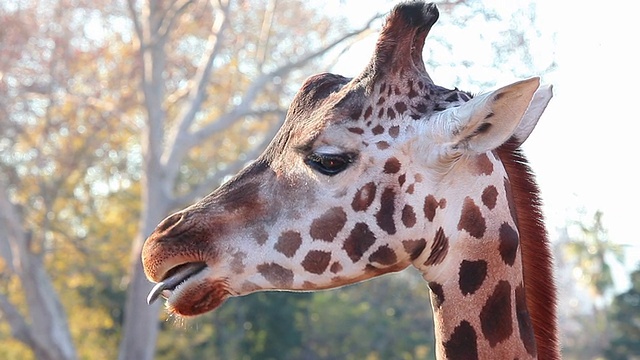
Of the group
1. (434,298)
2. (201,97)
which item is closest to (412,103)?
(434,298)

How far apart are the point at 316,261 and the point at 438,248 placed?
368mm

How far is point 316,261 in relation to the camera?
2881 mm

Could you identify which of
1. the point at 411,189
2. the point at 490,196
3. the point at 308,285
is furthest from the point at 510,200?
the point at 308,285

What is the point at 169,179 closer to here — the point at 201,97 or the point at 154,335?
the point at 201,97

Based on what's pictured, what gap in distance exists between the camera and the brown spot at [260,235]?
2902 millimetres

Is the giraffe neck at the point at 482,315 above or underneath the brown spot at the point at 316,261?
underneath

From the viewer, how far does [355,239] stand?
2.85 metres

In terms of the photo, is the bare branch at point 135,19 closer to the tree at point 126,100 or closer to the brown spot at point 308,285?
the tree at point 126,100

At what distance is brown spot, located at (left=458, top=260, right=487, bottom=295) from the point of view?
2785 millimetres

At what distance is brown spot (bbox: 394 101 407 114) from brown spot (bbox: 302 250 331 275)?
0.49 meters

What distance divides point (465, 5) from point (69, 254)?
1531cm

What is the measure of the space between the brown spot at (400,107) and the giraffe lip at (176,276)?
0.76 metres

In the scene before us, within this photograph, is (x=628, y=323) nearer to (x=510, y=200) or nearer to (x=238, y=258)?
(x=510, y=200)

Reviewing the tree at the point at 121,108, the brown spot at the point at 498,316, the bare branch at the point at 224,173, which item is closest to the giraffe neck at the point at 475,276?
the brown spot at the point at 498,316
